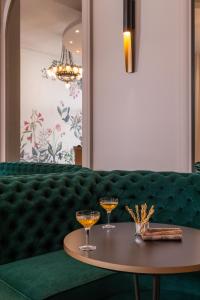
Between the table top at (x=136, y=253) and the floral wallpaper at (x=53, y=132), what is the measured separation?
23.0 ft

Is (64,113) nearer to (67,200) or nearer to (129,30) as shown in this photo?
(129,30)

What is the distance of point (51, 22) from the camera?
7.04m

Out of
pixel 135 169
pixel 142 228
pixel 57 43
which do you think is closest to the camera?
pixel 142 228

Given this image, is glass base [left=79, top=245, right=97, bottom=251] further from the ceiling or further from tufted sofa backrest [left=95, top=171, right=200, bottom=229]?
the ceiling

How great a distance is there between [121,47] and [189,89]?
0.88 metres

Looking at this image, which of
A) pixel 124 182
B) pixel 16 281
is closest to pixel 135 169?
pixel 124 182

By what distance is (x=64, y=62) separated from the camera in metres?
9.48

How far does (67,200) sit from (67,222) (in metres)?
0.17

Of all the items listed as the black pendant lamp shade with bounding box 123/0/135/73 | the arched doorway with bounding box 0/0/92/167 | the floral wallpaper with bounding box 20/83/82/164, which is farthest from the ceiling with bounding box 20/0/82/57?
the black pendant lamp shade with bounding box 123/0/135/73

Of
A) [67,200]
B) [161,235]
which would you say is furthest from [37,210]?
[161,235]

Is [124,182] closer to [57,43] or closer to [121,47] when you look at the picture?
[121,47]

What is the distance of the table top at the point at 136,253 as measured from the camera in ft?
4.65

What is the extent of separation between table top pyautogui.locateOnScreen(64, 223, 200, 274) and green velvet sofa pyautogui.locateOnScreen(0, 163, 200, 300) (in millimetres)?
350

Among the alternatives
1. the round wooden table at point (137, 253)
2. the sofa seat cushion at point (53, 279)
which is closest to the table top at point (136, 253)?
the round wooden table at point (137, 253)
